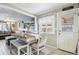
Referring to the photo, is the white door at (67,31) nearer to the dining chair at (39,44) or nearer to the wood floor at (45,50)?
the wood floor at (45,50)

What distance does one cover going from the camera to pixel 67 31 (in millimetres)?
1961

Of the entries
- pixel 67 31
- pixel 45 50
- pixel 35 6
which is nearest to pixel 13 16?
pixel 35 6

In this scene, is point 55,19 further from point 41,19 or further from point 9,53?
point 9,53

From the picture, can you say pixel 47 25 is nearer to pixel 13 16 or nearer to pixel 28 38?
pixel 28 38

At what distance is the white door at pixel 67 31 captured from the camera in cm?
190

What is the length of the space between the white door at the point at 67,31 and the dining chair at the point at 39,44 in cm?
28

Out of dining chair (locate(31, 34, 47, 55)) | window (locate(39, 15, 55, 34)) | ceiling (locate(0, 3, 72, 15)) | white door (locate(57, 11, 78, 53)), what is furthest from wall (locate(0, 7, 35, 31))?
white door (locate(57, 11, 78, 53))

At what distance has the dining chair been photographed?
1.93 meters

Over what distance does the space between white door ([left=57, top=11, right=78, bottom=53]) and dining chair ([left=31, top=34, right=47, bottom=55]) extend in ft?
0.91

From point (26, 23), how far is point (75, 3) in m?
0.95

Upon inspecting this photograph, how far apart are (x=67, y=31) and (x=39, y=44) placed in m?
0.58

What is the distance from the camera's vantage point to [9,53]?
6.27 feet

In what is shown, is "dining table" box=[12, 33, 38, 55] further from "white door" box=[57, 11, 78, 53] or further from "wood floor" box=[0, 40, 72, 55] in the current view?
"white door" box=[57, 11, 78, 53]

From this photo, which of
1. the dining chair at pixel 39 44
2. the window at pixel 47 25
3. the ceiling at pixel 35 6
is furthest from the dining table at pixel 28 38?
the ceiling at pixel 35 6
